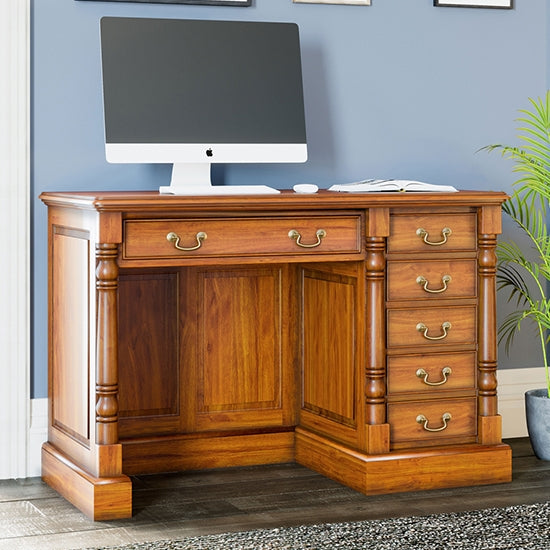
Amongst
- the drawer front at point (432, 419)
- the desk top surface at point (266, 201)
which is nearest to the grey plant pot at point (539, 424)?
the drawer front at point (432, 419)

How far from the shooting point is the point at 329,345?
329 centimetres

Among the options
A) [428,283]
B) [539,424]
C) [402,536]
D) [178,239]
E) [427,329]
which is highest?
[178,239]

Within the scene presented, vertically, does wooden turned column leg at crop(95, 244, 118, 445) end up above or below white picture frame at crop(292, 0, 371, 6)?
A: below

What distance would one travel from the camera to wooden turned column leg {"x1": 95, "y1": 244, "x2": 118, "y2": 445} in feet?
9.21

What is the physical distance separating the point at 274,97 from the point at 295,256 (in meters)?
0.61

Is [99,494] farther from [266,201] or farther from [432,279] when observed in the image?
[432,279]

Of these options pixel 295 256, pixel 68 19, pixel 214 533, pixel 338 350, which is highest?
pixel 68 19

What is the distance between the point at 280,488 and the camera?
3143mm

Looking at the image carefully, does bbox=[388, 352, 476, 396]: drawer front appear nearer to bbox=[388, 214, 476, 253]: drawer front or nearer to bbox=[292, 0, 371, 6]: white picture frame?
bbox=[388, 214, 476, 253]: drawer front

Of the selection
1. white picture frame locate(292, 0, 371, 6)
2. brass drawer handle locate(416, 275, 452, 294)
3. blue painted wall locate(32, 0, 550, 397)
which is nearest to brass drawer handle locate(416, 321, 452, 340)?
brass drawer handle locate(416, 275, 452, 294)

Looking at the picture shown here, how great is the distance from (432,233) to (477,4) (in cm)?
107

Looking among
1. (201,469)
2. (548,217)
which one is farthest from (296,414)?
(548,217)

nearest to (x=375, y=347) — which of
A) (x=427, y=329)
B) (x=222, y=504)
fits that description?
(x=427, y=329)

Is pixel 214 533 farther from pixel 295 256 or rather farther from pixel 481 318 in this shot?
pixel 481 318
